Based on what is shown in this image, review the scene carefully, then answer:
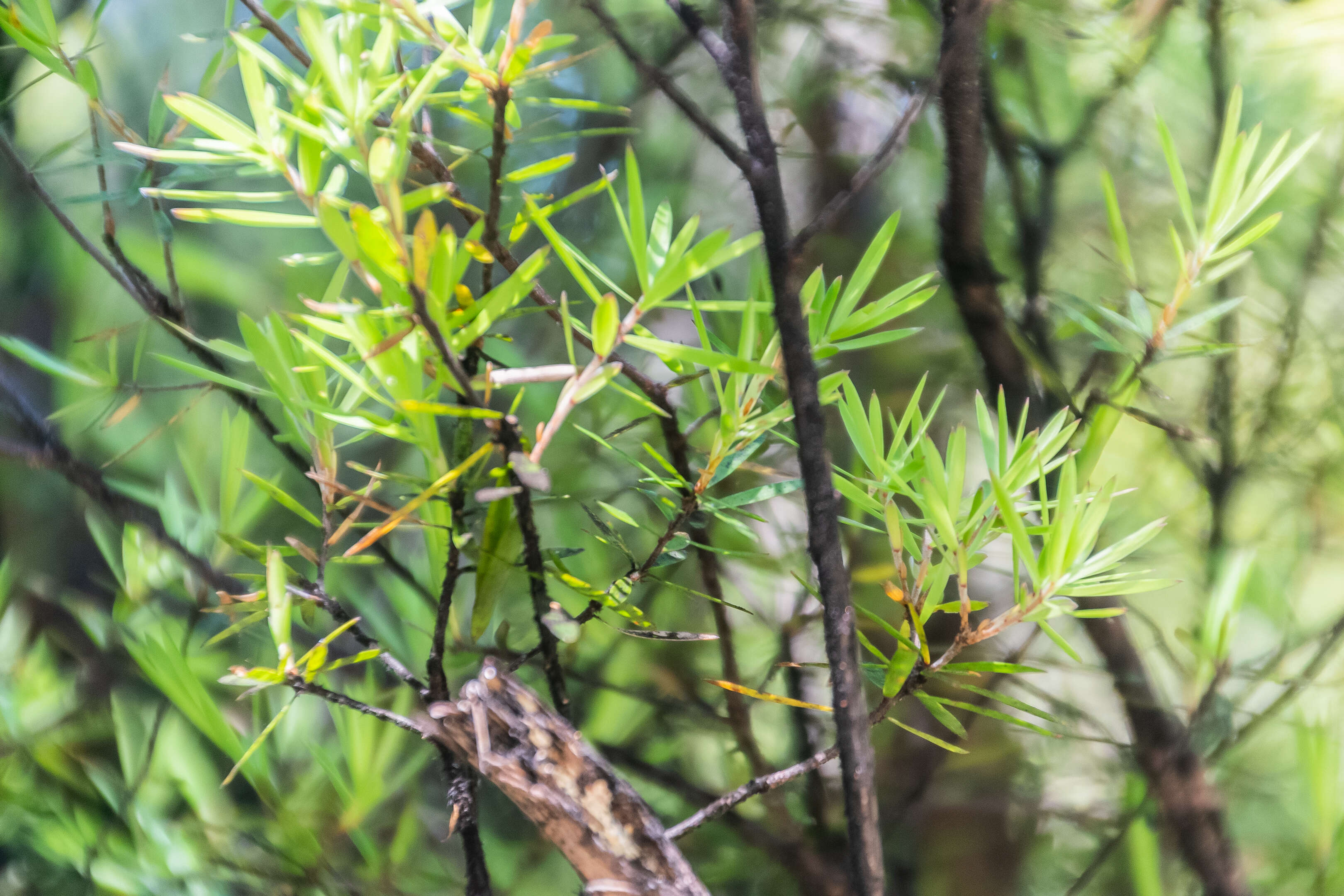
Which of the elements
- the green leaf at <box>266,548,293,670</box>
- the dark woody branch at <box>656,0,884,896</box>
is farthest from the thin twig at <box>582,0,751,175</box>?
→ the green leaf at <box>266,548,293,670</box>

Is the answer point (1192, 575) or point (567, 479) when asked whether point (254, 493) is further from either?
point (1192, 575)

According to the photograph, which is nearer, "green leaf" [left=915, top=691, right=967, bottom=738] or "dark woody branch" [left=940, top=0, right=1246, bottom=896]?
"green leaf" [left=915, top=691, right=967, bottom=738]

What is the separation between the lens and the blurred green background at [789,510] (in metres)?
0.26

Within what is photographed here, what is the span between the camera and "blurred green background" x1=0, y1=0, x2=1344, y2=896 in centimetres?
26

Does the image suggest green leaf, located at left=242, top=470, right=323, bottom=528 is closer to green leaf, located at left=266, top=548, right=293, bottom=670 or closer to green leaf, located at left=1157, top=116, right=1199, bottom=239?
green leaf, located at left=266, top=548, right=293, bottom=670

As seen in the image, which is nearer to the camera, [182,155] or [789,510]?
[182,155]


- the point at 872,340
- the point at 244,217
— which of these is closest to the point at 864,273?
the point at 872,340

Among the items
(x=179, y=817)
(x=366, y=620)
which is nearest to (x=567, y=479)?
(x=366, y=620)

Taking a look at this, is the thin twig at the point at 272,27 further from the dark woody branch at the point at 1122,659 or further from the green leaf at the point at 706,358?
the dark woody branch at the point at 1122,659

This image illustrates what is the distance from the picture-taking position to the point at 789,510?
12.6 inches

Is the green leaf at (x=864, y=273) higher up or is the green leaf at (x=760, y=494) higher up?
the green leaf at (x=864, y=273)

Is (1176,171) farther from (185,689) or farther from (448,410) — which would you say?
(185,689)

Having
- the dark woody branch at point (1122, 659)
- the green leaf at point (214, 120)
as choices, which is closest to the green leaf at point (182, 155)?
the green leaf at point (214, 120)

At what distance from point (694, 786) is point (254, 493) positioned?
21 centimetres
